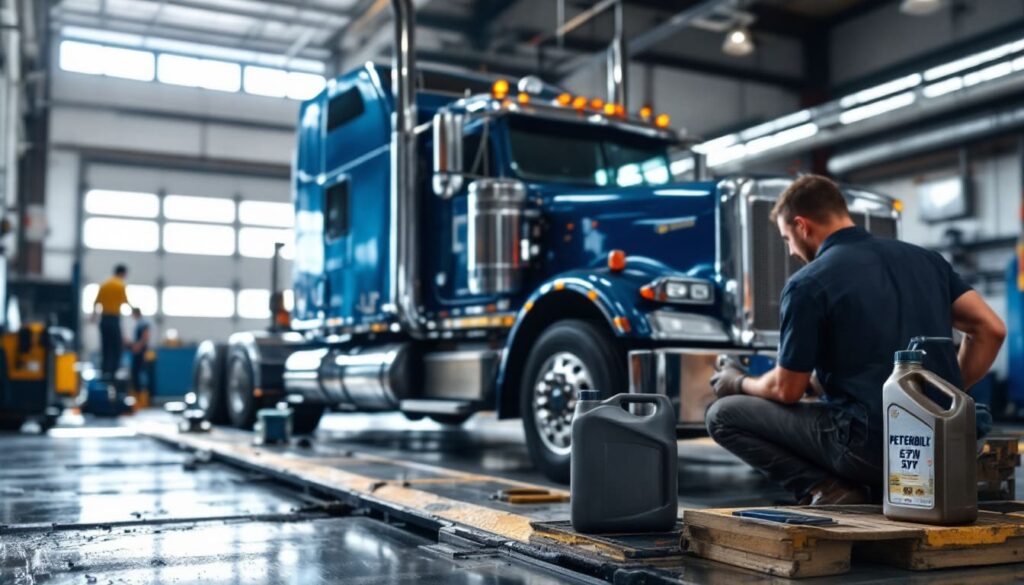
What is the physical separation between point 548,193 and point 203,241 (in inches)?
722

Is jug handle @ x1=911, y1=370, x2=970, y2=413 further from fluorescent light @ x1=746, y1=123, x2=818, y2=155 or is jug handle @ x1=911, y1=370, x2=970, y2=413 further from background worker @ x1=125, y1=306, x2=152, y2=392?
fluorescent light @ x1=746, y1=123, x2=818, y2=155

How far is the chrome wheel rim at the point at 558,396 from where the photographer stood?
17.2ft

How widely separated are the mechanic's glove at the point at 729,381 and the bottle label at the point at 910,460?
742 mm

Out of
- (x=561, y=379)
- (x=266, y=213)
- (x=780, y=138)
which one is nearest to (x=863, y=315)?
(x=561, y=379)

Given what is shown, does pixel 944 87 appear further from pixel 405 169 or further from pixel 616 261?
pixel 616 261

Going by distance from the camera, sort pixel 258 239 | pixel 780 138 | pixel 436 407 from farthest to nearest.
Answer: pixel 258 239 < pixel 780 138 < pixel 436 407

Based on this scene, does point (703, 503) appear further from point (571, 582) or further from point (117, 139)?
point (117, 139)

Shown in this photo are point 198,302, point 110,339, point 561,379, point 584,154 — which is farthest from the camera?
point 198,302

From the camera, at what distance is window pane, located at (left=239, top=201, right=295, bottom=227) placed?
23953 mm

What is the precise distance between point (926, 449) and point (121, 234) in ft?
71.9

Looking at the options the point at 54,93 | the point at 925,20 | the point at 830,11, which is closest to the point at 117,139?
the point at 54,93

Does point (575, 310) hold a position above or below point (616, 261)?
below

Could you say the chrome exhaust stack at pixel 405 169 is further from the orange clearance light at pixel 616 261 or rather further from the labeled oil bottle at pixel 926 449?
the labeled oil bottle at pixel 926 449

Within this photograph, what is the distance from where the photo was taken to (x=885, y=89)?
15906 mm
